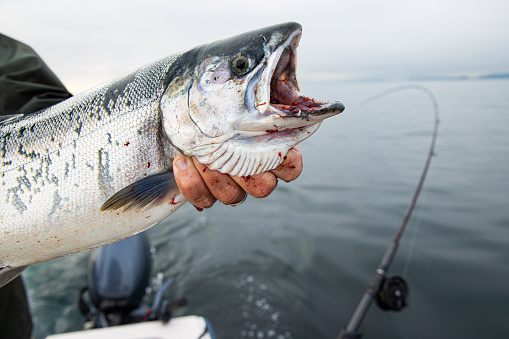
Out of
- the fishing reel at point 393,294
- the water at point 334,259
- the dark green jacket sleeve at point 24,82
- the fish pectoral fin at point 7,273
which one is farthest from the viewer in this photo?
the water at point 334,259

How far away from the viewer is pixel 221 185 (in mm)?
2123

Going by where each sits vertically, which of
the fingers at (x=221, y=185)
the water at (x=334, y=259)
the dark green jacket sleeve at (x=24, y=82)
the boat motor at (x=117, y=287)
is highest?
the dark green jacket sleeve at (x=24, y=82)

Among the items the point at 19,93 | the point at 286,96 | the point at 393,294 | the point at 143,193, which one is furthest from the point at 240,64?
the point at 393,294

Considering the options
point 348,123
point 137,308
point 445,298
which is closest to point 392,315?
point 445,298

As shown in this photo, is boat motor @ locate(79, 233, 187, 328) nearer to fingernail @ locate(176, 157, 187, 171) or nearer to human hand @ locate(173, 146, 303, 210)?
human hand @ locate(173, 146, 303, 210)

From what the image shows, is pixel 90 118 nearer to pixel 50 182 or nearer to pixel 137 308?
pixel 50 182

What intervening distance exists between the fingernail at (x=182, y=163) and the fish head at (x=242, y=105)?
0.19 ft

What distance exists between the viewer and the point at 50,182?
6.72 ft

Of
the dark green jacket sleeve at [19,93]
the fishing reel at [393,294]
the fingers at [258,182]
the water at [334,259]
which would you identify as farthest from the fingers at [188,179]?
the water at [334,259]

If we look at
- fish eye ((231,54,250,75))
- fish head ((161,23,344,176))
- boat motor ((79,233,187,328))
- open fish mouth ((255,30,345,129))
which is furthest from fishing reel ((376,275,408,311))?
fish eye ((231,54,250,75))

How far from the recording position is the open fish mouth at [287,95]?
171cm

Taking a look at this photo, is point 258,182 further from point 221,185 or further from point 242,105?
point 242,105

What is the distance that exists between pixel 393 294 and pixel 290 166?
302 centimetres

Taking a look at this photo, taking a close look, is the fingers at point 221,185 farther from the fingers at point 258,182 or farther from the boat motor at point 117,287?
the boat motor at point 117,287
